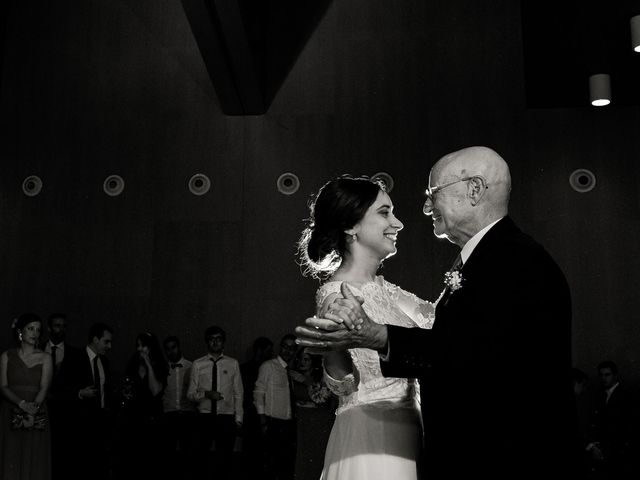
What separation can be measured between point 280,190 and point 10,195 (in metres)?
3.44

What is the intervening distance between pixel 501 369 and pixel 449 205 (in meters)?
0.55

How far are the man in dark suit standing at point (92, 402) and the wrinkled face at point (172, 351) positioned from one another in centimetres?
100

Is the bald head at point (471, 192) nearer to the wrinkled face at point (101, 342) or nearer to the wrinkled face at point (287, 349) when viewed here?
the wrinkled face at point (101, 342)

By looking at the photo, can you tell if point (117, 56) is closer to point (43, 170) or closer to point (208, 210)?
point (43, 170)

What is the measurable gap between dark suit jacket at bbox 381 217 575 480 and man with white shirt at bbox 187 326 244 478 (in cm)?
583

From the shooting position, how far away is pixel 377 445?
2340mm

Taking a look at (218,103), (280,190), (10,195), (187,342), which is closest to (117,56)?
(218,103)

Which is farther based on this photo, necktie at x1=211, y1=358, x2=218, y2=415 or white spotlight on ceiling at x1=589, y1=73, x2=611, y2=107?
white spotlight on ceiling at x1=589, y1=73, x2=611, y2=107

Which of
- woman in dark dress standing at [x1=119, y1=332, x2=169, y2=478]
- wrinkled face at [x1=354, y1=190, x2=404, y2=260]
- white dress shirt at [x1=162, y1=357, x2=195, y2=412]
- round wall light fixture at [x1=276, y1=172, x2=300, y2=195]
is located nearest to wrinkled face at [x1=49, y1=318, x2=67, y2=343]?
woman in dark dress standing at [x1=119, y1=332, x2=169, y2=478]

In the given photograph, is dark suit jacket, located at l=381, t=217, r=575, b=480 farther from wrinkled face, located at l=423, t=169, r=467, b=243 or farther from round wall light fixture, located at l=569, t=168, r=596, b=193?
round wall light fixture, located at l=569, t=168, r=596, b=193

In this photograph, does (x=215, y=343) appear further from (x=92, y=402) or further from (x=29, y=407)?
(x=29, y=407)

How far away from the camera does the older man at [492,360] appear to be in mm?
1790

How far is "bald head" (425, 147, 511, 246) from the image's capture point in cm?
213

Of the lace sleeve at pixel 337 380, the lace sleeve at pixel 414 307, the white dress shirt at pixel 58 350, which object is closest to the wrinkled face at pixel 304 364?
the white dress shirt at pixel 58 350
